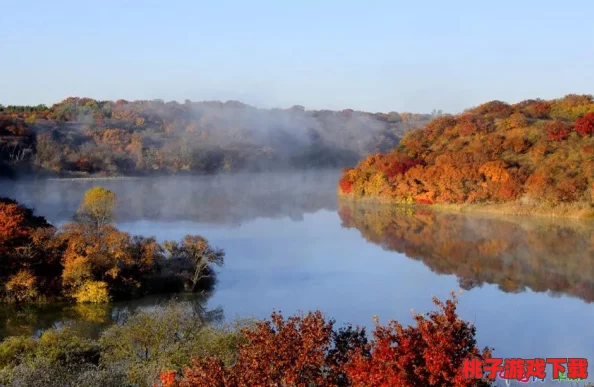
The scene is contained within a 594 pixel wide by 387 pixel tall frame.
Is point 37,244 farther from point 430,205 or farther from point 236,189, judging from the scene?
point 236,189

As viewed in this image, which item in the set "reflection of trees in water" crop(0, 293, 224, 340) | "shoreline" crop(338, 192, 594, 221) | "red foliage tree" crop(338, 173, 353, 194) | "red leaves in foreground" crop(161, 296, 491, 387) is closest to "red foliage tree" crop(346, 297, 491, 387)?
"red leaves in foreground" crop(161, 296, 491, 387)

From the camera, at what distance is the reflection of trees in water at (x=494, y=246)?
15.3 metres

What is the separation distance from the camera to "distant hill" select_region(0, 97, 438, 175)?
160ft

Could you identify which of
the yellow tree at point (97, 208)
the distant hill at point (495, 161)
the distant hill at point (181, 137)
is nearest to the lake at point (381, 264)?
the distant hill at point (495, 161)

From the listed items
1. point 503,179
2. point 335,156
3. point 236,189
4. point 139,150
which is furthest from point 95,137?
point 503,179

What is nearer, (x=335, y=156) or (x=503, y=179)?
(x=503, y=179)

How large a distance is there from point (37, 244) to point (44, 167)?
117 feet

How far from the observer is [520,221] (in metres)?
24.9

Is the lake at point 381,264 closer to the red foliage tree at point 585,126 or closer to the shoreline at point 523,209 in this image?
the shoreline at point 523,209

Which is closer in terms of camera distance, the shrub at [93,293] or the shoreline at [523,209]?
the shrub at [93,293]

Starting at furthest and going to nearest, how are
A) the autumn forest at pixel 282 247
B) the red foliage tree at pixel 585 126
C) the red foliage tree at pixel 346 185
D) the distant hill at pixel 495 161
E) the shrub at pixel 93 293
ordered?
the red foliage tree at pixel 346 185 → the red foliage tree at pixel 585 126 → the distant hill at pixel 495 161 → the shrub at pixel 93 293 → the autumn forest at pixel 282 247

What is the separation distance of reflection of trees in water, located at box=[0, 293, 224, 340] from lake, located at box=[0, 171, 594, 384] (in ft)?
0.20

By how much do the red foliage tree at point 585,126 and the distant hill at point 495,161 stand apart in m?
0.05

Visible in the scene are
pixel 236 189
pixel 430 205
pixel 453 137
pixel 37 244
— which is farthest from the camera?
pixel 236 189
